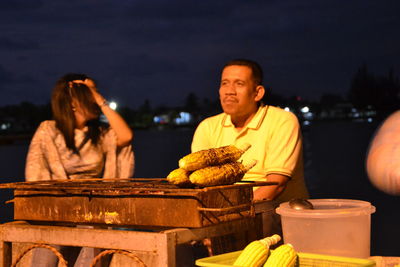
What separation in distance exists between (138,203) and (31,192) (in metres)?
0.76

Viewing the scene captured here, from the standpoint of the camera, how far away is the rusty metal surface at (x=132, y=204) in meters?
3.21

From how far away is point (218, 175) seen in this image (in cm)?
334

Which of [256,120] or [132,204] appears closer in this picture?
[132,204]

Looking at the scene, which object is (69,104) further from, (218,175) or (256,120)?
(218,175)

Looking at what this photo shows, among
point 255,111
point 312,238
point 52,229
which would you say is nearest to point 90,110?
point 255,111

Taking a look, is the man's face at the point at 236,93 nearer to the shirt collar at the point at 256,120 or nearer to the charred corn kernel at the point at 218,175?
the shirt collar at the point at 256,120

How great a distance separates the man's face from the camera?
17.0 ft

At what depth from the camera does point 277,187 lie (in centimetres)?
475

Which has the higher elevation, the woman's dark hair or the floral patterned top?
the woman's dark hair

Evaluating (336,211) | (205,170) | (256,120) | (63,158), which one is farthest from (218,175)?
(63,158)

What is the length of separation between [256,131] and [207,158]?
180 centimetres

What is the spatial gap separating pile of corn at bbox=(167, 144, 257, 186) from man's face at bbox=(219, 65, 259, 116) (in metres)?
1.68

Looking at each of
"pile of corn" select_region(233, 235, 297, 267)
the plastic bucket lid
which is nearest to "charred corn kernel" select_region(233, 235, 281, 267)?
"pile of corn" select_region(233, 235, 297, 267)

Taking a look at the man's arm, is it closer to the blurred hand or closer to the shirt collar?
the shirt collar
